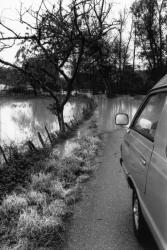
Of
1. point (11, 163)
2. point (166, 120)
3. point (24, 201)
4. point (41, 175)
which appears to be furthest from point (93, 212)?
point (11, 163)

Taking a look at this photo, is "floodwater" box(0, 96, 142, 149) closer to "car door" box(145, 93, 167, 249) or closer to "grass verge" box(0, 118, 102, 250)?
"grass verge" box(0, 118, 102, 250)

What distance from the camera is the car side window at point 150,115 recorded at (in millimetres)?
2719

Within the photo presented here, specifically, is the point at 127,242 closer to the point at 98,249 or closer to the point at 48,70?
the point at 98,249

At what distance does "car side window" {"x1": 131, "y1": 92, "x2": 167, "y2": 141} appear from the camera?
272 cm

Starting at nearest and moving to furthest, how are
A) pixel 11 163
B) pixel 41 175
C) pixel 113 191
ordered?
pixel 113 191 → pixel 41 175 → pixel 11 163

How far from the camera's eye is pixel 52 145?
858 centimetres

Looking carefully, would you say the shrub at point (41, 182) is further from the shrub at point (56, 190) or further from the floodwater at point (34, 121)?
the floodwater at point (34, 121)

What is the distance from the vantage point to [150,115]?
3.25 m

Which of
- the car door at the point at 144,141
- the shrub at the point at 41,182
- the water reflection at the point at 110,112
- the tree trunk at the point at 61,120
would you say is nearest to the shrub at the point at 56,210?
the shrub at the point at 41,182

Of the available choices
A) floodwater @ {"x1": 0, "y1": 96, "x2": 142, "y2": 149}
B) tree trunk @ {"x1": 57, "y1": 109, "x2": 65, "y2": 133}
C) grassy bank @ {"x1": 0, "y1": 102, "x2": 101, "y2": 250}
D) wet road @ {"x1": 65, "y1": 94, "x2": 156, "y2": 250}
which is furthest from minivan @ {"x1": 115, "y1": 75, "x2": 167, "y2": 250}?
tree trunk @ {"x1": 57, "y1": 109, "x2": 65, "y2": 133}

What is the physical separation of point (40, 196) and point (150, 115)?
92.3 inches

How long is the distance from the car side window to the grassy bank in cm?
176

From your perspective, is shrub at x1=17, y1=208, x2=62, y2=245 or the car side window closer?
the car side window

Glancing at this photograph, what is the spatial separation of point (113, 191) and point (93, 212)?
2.92 ft
